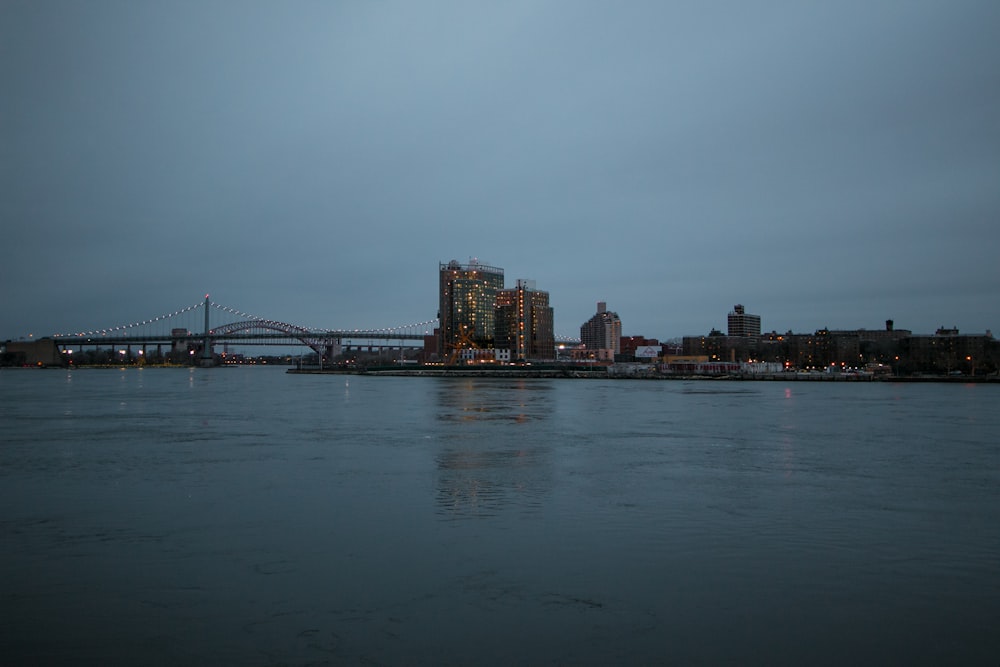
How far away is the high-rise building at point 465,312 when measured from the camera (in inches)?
6201

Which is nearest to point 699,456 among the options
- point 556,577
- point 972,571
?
point 972,571

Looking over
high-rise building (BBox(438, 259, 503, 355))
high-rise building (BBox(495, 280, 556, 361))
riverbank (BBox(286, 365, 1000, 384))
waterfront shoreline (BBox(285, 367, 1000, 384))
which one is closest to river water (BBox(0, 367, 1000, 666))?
waterfront shoreline (BBox(285, 367, 1000, 384))

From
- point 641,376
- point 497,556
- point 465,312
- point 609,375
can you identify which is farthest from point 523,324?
point 497,556

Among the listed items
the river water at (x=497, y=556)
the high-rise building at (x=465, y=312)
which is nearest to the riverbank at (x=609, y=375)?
the high-rise building at (x=465, y=312)

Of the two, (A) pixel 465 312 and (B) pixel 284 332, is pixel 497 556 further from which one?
(B) pixel 284 332

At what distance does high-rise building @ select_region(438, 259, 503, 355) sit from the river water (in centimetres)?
13666

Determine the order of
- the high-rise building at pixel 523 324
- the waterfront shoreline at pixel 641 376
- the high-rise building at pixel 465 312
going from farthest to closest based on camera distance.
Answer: the high-rise building at pixel 523 324 < the high-rise building at pixel 465 312 < the waterfront shoreline at pixel 641 376

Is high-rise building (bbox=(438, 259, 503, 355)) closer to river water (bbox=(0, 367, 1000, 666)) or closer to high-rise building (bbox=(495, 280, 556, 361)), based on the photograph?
high-rise building (bbox=(495, 280, 556, 361))

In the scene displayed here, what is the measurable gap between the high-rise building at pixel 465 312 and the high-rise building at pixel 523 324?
7.78 feet

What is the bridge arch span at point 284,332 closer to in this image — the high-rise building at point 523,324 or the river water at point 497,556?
the high-rise building at point 523,324

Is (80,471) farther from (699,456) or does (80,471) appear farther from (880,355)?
(880,355)

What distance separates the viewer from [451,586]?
27.0ft

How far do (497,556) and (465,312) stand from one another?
150 m

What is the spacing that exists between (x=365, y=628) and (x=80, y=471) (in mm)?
12359
